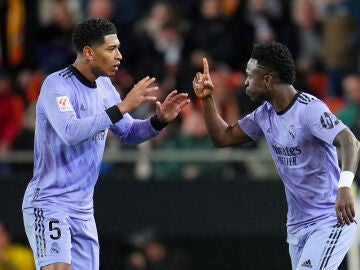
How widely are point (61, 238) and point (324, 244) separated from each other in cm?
192

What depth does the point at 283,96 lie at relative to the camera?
900cm

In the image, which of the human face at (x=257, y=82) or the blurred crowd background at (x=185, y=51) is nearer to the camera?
the human face at (x=257, y=82)

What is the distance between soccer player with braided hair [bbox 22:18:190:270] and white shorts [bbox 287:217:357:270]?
156cm

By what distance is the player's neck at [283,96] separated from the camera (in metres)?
8.98

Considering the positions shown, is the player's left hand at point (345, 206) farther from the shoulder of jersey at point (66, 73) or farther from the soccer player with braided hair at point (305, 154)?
the shoulder of jersey at point (66, 73)

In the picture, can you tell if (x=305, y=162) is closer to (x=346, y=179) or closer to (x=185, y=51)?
(x=346, y=179)

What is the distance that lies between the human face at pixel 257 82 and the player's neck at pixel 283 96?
76mm

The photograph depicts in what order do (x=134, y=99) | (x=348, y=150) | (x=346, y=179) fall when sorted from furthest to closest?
(x=134, y=99) < (x=348, y=150) < (x=346, y=179)

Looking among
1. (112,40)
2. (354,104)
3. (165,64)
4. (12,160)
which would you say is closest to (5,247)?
(12,160)

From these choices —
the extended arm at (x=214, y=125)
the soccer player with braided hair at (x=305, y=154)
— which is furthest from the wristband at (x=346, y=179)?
the extended arm at (x=214, y=125)

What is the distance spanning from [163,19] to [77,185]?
22.8 ft

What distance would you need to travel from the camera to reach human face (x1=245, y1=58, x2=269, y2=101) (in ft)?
29.7

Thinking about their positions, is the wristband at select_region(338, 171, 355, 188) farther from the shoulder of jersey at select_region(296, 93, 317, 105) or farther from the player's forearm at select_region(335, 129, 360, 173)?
the shoulder of jersey at select_region(296, 93, 317, 105)

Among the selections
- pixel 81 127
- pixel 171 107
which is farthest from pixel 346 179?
pixel 81 127
